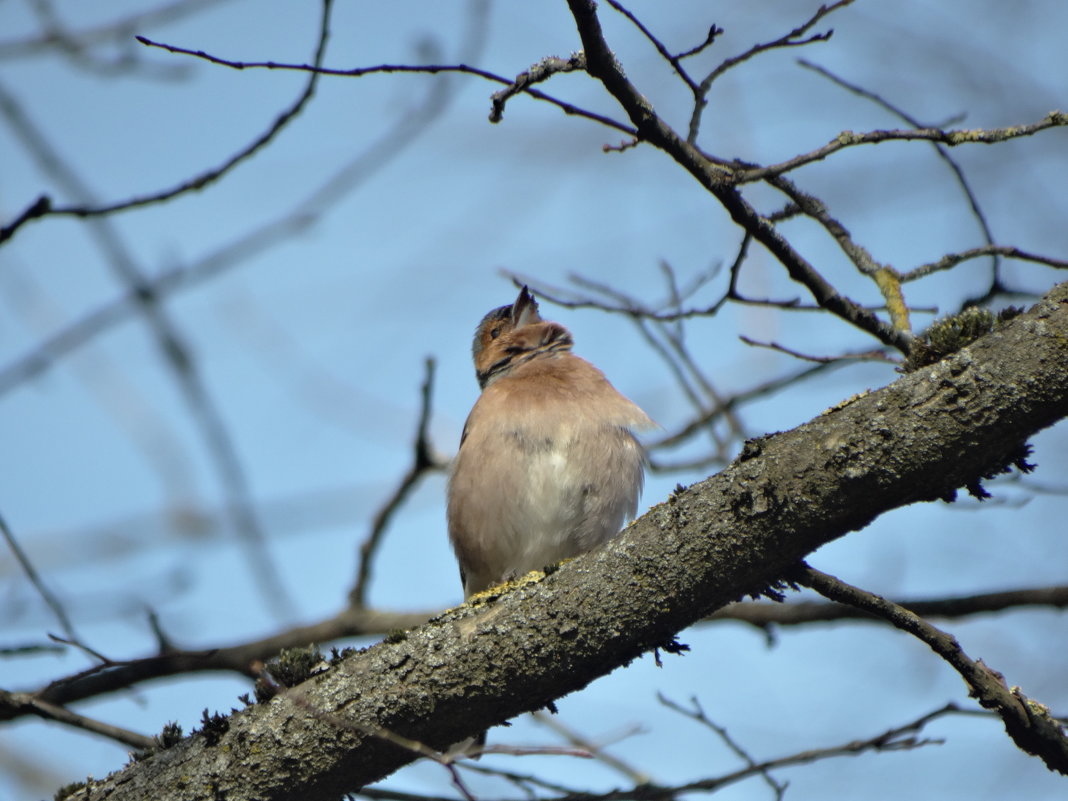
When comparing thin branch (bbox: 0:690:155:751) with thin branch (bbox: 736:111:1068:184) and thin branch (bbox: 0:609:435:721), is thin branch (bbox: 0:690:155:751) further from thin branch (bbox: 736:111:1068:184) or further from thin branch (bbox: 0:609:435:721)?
thin branch (bbox: 736:111:1068:184)

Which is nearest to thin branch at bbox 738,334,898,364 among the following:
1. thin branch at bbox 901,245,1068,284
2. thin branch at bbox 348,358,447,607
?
thin branch at bbox 901,245,1068,284

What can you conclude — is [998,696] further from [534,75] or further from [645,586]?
[534,75]

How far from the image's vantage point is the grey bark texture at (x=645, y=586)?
2809 millimetres

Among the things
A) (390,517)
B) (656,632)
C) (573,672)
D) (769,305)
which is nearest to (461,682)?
(573,672)

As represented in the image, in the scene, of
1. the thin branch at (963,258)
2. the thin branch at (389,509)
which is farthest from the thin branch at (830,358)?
the thin branch at (389,509)

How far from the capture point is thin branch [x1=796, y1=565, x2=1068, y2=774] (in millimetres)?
3021

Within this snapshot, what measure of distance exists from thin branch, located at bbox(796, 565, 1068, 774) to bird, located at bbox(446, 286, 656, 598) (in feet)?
8.42

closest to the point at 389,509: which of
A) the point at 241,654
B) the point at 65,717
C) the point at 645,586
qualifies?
the point at 241,654

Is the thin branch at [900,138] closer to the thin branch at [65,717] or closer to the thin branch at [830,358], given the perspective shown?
the thin branch at [830,358]

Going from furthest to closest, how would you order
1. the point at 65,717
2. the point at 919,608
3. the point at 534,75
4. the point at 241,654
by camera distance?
1. the point at 241,654
2. the point at 919,608
3. the point at 65,717
4. the point at 534,75

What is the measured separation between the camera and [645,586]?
120 inches

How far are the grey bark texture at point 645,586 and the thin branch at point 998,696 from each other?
20cm

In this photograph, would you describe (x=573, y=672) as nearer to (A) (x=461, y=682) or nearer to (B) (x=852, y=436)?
(A) (x=461, y=682)

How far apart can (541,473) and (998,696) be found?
9.78 feet
